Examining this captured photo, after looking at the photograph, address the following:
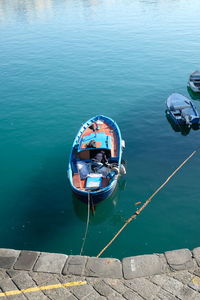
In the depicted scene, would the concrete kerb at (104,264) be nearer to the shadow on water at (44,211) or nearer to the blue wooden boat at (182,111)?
the shadow on water at (44,211)

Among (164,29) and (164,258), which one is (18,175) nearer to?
(164,258)

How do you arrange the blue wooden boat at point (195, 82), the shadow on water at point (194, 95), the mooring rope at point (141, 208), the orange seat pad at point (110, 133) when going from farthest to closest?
1. the shadow on water at point (194, 95)
2. the blue wooden boat at point (195, 82)
3. the orange seat pad at point (110, 133)
4. the mooring rope at point (141, 208)

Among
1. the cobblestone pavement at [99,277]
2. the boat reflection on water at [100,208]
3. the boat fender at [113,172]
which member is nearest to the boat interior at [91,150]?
the boat fender at [113,172]

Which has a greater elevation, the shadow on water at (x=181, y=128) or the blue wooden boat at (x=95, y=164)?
the blue wooden boat at (x=95, y=164)

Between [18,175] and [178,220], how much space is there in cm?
1141

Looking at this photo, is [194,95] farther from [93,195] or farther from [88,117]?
[93,195]

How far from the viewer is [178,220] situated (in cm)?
1645

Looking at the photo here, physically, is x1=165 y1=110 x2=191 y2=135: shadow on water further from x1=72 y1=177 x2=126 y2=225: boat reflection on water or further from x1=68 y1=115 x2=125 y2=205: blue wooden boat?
x1=72 y1=177 x2=126 y2=225: boat reflection on water

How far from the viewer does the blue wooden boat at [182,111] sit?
2569 cm

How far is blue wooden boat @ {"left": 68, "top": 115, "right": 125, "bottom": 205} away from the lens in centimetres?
1700

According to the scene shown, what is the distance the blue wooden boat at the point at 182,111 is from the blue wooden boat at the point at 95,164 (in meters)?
7.10

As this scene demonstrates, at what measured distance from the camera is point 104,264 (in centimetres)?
1003

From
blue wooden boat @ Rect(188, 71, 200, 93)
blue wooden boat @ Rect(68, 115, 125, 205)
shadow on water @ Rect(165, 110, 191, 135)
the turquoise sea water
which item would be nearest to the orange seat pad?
blue wooden boat @ Rect(68, 115, 125, 205)

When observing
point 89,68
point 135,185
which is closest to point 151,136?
point 135,185
